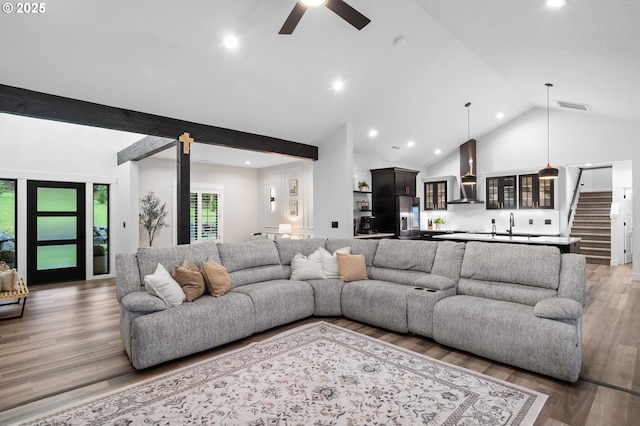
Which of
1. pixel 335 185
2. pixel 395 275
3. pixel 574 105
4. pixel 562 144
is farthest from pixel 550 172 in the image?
pixel 335 185

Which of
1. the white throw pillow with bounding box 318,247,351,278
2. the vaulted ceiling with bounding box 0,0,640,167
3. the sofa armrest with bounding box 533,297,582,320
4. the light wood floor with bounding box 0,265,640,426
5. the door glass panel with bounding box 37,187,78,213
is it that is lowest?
the light wood floor with bounding box 0,265,640,426

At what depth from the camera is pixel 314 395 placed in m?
2.50

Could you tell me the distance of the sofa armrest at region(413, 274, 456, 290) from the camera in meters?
3.68

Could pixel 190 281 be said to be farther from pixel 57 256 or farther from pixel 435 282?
pixel 57 256

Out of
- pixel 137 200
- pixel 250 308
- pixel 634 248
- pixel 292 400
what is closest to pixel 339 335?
pixel 250 308

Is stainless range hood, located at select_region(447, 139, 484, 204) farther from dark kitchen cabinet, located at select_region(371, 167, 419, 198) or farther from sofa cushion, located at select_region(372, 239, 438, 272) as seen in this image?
sofa cushion, located at select_region(372, 239, 438, 272)

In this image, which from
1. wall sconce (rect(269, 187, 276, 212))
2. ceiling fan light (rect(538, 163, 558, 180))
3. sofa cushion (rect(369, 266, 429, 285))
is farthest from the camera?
wall sconce (rect(269, 187, 276, 212))

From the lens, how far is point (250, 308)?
3.61 meters

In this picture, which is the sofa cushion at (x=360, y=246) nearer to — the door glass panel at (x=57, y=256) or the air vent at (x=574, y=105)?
the air vent at (x=574, y=105)

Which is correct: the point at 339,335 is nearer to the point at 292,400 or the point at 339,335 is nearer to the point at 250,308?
the point at 250,308

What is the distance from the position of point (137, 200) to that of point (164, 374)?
5.63 meters

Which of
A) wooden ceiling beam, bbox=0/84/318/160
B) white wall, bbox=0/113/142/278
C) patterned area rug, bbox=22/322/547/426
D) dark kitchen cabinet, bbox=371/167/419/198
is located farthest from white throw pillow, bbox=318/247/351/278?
white wall, bbox=0/113/142/278

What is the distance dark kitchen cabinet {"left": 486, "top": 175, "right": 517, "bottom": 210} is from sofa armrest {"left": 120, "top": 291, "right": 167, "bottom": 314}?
8296mm

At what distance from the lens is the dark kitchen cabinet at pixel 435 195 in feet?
31.5
